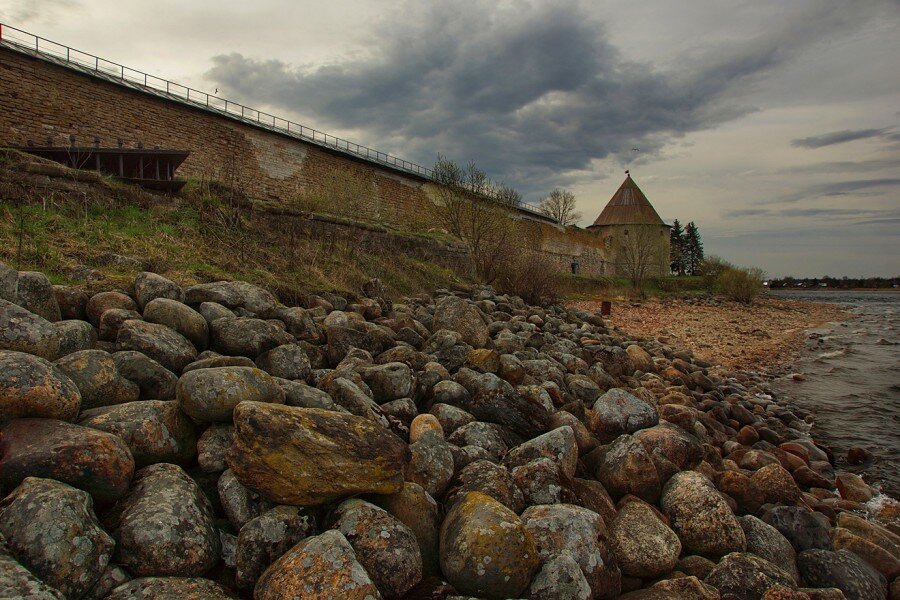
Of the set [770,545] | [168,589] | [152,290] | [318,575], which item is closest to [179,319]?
[152,290]

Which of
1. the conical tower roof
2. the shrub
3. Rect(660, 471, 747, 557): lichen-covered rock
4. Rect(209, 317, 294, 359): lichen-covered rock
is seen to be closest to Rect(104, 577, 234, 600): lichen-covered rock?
Rect(209, 317, 294, 359): lichen-covered rock

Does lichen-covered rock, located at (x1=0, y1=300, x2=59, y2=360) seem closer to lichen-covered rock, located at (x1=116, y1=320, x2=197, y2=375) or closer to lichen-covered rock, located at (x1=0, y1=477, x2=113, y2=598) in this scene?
lichen-covered rock, located at (x1=116, y1=320, x2=197, y2=375)

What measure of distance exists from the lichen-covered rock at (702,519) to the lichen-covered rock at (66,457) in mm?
3510

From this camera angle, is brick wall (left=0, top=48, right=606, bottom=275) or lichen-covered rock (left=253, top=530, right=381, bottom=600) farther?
brick wall (left=0, top=48, right=606, bottom=275)

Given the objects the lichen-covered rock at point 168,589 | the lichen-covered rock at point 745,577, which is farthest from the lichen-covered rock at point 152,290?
the lichen-covered rock at point 745,577

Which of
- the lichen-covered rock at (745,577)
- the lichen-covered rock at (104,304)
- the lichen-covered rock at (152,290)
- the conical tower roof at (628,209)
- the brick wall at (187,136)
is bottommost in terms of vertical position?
the lichen-covered rock at (745,577)

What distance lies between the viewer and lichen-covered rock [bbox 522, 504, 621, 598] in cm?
277

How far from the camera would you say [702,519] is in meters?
3.38

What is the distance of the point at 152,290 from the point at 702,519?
4.90m

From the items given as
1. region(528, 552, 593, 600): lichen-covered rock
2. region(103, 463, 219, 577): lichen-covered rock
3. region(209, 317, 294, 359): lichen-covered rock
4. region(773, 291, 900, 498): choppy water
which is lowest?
region(773, 291, 900, 498): choppy water

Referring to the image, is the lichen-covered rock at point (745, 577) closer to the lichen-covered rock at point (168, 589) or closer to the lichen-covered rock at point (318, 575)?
the lichen-covered rock at point (318, 575)

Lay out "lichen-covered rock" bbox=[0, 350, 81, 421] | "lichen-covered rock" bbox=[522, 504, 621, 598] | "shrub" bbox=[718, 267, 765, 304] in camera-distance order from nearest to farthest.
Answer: "lichen-covered rock" bbox=[0, 350, 81, 421] → "lichen-covered rock" bbox=[522, 504, 621, 598] → "shrub" bbox=[718, 267, 765, 304]

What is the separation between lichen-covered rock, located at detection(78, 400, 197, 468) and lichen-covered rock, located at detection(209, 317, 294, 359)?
1.15 m

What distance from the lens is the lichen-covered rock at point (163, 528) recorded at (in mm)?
2096
